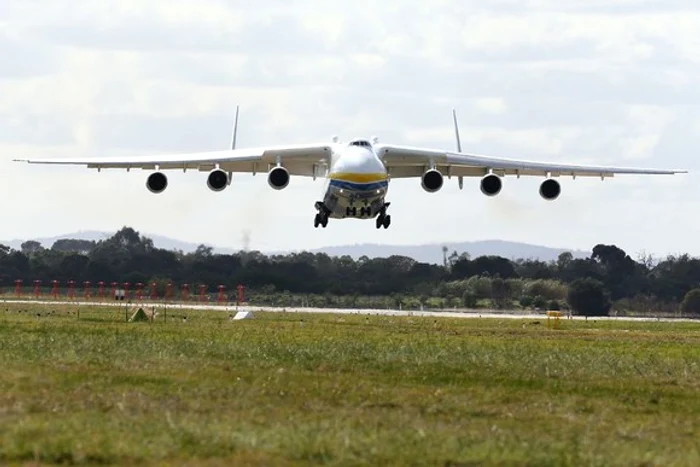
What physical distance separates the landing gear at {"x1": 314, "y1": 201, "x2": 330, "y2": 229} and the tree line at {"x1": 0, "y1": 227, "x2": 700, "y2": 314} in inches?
488

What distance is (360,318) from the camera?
4228 centimetres

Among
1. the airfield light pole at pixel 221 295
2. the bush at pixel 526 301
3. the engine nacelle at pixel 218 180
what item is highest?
the engine nacelle at pixel 218 180

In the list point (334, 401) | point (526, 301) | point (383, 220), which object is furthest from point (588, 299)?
point (334, 401)

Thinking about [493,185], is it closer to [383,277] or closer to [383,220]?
[383,220]

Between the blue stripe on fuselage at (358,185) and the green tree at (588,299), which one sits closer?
the blue stripe on fuselage at (358,185)

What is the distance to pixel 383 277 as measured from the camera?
60.3 metres

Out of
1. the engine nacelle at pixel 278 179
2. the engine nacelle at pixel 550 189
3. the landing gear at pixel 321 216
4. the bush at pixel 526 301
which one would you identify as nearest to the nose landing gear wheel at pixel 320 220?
the landing gear at pixel 321 216

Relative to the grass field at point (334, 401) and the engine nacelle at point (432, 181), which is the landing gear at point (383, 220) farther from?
the grass field at point (334, 401)

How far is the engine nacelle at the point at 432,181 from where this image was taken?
42.6m

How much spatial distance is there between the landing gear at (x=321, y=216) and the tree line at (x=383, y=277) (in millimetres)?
12402

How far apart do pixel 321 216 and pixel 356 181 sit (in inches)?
188

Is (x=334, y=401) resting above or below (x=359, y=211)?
below

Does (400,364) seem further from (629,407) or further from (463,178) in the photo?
(463,178)

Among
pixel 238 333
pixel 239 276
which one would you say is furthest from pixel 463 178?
pixel 238 333
